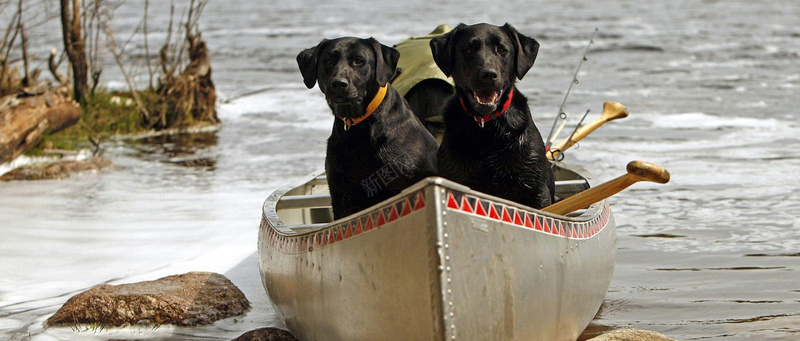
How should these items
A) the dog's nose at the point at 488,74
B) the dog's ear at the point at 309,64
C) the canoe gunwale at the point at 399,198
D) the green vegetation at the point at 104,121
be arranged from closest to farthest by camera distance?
the canoe gunwale at the point at 399,198
the dog's nose at the point at 488,74
the dog's ear at the point at 309,64
the green vegetation at the point at 104,121

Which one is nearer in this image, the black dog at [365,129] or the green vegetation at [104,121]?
the black dog at [365,129]

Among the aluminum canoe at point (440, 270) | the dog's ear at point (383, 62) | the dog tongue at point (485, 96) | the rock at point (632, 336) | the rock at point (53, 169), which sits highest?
the dog's ear at point (383, 62)

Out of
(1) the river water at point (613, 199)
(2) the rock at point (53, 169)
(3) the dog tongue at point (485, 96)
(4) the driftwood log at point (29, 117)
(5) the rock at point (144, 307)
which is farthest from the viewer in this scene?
(2) the rock at point (53, 169)

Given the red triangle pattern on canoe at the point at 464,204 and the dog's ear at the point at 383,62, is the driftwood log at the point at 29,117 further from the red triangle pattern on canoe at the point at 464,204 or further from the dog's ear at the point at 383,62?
the red triangle pattern on canoe at the point at 464,204

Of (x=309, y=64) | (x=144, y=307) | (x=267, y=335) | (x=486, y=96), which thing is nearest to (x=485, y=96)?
(x=486, y=96)

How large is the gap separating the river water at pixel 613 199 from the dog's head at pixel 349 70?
183 cm

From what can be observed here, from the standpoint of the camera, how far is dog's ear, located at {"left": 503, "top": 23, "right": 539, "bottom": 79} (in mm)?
5238

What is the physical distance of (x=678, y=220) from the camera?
9.34m

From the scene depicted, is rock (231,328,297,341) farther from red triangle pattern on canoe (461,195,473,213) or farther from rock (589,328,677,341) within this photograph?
red triangle pattern on canoe (461,195,473,213)

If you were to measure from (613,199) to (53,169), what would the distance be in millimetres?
6134

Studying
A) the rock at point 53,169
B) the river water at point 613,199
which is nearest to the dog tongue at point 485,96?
the river water at point 613,199

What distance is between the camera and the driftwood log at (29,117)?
10.6m

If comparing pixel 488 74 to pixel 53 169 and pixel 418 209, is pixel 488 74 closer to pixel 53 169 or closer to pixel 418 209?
pixel 418 209

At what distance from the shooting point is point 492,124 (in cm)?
518
